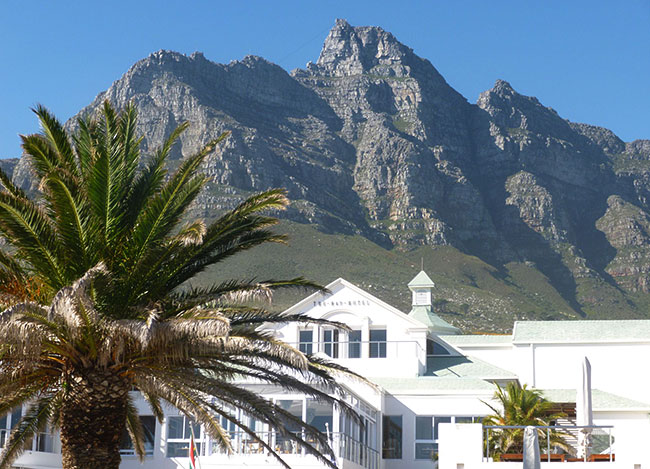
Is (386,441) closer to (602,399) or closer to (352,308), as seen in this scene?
(352,308)

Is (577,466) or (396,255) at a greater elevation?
(396,255)

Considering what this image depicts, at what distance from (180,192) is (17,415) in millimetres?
20129

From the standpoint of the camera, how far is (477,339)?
1788 inches

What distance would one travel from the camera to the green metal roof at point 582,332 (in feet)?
137

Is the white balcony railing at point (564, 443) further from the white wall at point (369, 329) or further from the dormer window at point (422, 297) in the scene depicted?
the dormer window at point (422, 297)

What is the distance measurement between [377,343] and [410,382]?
3850mm

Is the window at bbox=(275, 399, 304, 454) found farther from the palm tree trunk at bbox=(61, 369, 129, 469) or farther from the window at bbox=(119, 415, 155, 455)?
the palm tree trunk at bbox=(61, 369, 129, 469)

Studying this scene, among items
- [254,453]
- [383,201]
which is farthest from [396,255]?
[254,453]

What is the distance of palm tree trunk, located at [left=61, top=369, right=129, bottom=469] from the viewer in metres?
18.8

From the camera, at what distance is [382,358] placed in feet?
132

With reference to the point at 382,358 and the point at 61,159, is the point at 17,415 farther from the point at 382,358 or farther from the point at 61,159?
the point at 61,159

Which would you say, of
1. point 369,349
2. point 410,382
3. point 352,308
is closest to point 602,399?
point 410,382

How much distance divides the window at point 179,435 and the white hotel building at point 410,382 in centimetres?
4

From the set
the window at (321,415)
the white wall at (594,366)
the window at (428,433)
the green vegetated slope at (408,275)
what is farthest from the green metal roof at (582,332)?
the green vegetated slope at (408,275)
